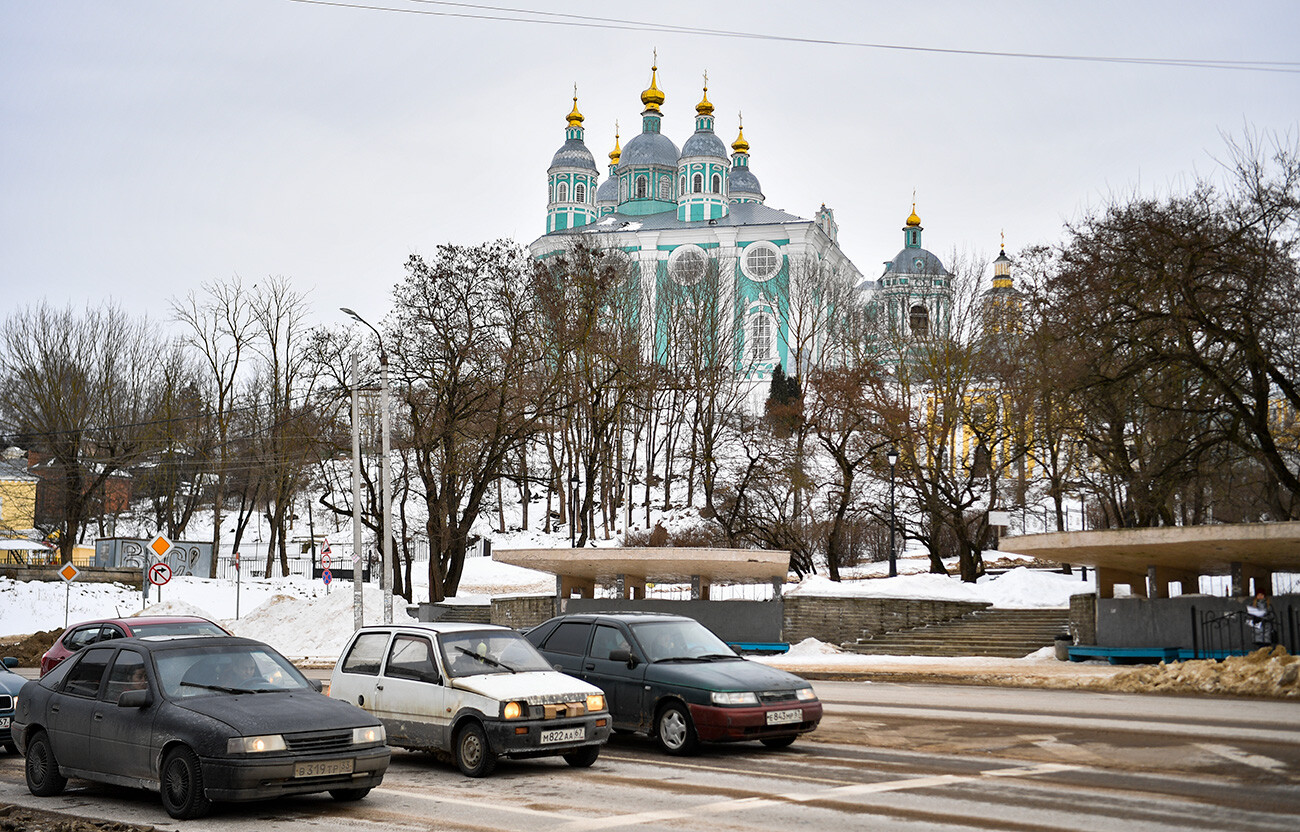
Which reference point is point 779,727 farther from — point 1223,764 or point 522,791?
point 1223,764

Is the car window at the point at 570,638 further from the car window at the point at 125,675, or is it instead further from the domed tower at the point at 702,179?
the domed tower at the point at 702,179

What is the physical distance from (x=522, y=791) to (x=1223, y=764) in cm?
655

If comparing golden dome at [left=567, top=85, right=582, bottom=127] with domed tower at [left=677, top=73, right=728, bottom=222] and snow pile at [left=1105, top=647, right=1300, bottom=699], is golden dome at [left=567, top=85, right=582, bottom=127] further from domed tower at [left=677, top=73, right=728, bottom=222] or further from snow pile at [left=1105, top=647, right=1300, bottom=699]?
snow pile at [left=1105, top=647, right=1300, bottom=699]

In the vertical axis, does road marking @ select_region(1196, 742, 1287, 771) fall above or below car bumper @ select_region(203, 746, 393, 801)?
below

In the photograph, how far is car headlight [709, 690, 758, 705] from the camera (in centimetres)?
1245

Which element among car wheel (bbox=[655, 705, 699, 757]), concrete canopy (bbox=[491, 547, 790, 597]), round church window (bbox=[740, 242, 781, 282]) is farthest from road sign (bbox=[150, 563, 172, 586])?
round church window (bbox=[740, 242, 781, 282])

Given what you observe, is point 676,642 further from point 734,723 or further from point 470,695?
point 470,695

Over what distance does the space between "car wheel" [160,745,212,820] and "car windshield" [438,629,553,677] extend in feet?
9.87

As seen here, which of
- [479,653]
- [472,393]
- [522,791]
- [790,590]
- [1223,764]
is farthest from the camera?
[472,393]

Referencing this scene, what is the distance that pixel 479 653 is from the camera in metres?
12.1

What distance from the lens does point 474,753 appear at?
37.3 feet

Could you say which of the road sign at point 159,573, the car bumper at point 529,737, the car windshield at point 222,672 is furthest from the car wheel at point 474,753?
the road sign at point 159,573

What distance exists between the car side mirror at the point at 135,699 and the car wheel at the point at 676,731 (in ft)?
17.8

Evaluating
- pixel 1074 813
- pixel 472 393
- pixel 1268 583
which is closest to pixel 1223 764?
pixel 1074 813
